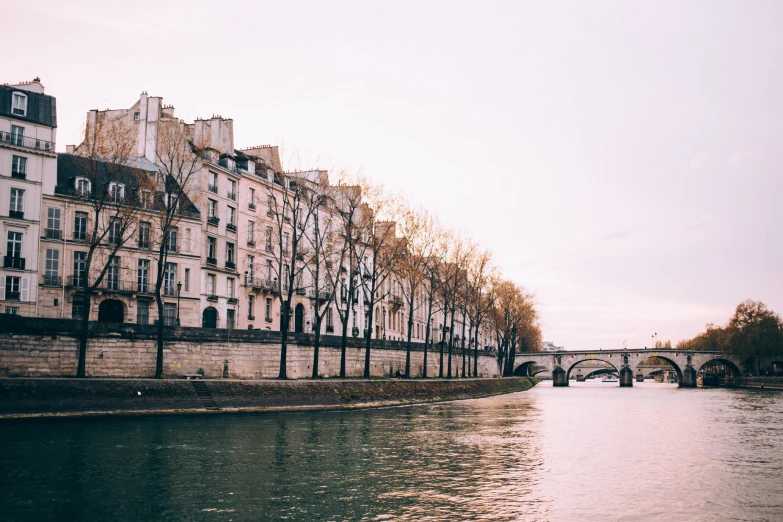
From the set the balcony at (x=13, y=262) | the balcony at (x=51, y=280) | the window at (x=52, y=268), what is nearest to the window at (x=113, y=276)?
the balcony at (x=51, y=280)

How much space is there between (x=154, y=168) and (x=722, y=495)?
56942 millimetres

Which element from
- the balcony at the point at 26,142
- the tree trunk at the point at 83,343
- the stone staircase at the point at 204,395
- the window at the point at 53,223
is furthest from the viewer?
the window at the point at 53,223

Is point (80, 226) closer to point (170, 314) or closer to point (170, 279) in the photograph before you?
point (170, 279)

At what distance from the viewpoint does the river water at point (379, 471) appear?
18.1m

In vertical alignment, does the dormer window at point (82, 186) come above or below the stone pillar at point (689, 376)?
above

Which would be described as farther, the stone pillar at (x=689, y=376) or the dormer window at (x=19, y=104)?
the stone pillar at (x=689, y=376)

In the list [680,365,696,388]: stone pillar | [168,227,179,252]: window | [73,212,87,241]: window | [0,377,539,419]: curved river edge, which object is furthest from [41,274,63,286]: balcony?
[680,365,696,388]: stone pillar

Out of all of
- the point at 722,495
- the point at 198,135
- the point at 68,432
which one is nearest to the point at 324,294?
the point at 198,135

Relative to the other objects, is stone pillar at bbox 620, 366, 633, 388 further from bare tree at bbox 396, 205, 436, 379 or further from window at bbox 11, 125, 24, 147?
window at bbox 11, 125, 24, 147

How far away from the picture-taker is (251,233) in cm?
7469

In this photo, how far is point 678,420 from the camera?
46625mm

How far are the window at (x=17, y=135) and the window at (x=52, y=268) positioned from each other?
28.0ft

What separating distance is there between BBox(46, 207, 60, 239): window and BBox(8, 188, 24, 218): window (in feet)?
6.60

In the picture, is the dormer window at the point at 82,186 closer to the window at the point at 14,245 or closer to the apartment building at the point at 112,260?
the apartment building at the point at 112,260
